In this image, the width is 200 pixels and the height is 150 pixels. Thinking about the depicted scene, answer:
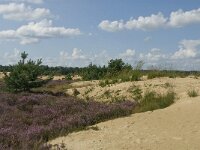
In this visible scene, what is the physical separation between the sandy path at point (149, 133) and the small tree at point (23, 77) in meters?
11.3

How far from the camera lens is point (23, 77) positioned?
80.4ft

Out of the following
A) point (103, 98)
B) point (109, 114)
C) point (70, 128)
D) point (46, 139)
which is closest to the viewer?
point (46, 139)

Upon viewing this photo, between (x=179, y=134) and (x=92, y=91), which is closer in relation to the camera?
(x=179, y=134)

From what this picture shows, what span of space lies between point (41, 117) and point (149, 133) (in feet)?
15.8

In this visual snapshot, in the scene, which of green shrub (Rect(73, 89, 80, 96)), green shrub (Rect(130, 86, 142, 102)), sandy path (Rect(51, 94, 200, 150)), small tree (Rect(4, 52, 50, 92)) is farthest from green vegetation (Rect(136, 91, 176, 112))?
small tree (Rect(4, 52, 50, 92))

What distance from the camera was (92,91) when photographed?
22.9 metres

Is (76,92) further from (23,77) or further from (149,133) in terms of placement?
(149,133)

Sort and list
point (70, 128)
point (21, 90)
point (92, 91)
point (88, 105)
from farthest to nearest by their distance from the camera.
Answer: point (21, 90)
point (92, 91)
point (88, 105)
point (70, 128)

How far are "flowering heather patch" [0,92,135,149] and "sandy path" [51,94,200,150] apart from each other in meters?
0.62

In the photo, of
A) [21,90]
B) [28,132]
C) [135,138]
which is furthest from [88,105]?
[21,90]

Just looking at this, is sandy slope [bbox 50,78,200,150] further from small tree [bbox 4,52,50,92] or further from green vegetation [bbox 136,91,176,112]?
small tree [bbox 4,52,50,92]

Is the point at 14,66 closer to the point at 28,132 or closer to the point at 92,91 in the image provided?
the point at 92,91

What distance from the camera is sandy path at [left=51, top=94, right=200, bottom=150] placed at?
10.6 meters

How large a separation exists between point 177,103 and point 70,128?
3799 mm
